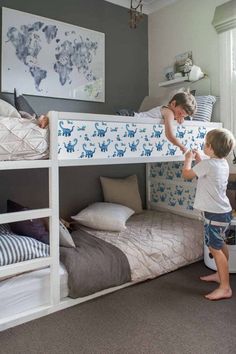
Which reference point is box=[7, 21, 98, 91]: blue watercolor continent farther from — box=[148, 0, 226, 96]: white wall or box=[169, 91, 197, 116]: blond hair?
box=[169, 91, 197, 116]: blond hair

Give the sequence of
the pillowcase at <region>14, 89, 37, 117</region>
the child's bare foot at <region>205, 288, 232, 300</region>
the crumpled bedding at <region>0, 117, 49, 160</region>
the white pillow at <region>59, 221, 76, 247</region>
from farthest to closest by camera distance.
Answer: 1. the pillowcase at <region>14, 89, 37, 117</region>
2. the white pillow at <region>59, 221, 76, 247</region>
3. the child's bare foot at <region>205, 288, 232, 300</region>
4. the crumpled bedding at <region>0, 117, 49, 160</region>

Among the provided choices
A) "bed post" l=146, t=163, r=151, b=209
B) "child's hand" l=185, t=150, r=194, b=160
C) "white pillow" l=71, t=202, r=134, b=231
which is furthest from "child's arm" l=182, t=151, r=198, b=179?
"bed post" l=146, t=163, r=151, b=209

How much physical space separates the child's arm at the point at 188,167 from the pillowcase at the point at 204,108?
46cm

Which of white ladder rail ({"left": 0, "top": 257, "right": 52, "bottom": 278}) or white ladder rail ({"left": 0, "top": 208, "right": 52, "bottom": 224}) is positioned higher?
white ladder rail ({"left": 0, "top": 208, "right": 52, "bottom": 224})

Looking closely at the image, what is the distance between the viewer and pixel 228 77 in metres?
2.76

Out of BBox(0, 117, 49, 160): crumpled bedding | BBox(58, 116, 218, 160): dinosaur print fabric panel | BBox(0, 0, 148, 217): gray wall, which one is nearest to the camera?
BBox(0, 117, 49, 160): crumpled bedding

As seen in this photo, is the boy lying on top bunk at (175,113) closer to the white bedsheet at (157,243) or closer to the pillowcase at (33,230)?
the white bedsheet at (157,243)

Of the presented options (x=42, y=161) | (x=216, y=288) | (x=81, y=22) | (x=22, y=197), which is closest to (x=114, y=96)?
(x=81, y=22)

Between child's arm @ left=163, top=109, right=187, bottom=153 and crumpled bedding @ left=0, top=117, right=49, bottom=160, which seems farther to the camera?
child's arm @ left=163, top=109, right=187, bottom=153

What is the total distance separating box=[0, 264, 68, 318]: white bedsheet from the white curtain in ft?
6.21

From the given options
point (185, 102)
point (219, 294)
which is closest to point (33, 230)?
point (219, 294)

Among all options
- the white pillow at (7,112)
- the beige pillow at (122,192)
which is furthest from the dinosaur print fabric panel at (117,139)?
the beige pillow at (122,192)

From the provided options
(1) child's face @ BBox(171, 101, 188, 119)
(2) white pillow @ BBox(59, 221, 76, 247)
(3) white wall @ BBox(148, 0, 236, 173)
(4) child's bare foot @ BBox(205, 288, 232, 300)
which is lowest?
(4) child's bare foot @ BBox(205, 288, 232, 300)

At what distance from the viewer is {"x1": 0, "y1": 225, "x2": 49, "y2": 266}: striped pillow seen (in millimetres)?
1744
